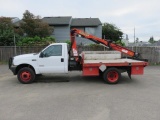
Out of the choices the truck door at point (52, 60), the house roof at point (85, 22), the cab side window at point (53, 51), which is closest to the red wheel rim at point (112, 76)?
the truck door at point (52, 60)

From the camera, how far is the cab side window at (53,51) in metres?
10.8

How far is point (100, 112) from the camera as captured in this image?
251 inches

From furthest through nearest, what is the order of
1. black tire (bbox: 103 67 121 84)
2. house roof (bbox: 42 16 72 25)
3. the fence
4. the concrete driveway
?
house roof (bbox: 42 16 72 25) < the fence < black tire (bbox: 103 67 121 84) < the concrete driveway

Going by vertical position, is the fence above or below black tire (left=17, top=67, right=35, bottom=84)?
above

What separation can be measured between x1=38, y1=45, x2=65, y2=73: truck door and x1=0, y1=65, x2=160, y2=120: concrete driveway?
2.14 feet

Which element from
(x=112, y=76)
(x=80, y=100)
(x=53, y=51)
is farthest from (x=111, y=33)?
(x=80, y=100)

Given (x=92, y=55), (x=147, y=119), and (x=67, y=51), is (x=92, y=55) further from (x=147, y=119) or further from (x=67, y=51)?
(x=147, y=119)

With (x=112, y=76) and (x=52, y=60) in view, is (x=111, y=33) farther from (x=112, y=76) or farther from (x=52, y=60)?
(x=52, y=60)

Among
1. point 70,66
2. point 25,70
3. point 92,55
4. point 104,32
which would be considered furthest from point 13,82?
point 104,32

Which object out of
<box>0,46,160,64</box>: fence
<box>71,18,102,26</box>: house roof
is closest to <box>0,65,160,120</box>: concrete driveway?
<box>0,46,160,64</box>: fence

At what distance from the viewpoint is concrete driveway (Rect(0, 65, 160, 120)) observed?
614 cm

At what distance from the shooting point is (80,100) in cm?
764

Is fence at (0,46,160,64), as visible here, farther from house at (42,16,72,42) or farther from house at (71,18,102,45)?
house at (71,18,102,45)

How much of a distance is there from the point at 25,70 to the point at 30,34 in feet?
66.5
